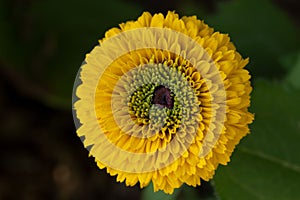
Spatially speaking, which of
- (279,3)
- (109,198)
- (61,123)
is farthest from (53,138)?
(279,3)

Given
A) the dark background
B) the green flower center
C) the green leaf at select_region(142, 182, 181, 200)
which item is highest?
the green flower center

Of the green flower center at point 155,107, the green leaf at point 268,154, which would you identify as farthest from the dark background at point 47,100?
the green flower center at point 155,107

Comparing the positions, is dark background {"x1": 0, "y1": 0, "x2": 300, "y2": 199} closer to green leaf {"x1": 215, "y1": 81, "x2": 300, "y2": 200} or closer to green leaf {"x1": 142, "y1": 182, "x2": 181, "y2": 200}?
green leaf {"x1": 215, "y1": 81, "x2": 300, "y2": 200}

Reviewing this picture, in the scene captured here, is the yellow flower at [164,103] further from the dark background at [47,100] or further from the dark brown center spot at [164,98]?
the dark background at [47,100]

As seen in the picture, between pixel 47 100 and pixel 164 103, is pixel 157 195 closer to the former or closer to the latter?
pixel 164 103

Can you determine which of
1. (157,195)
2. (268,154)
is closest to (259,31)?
(268,154)

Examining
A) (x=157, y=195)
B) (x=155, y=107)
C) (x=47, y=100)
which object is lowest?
(x=47, y=100)

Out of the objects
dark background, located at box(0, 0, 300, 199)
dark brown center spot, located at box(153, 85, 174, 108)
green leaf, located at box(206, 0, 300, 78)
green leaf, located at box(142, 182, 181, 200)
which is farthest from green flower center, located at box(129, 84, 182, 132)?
dark background, located at box(0, 0, 300, 199)
